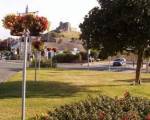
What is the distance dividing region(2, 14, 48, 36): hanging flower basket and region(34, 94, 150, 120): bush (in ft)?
6.87

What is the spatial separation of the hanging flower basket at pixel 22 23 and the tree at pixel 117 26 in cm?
1462

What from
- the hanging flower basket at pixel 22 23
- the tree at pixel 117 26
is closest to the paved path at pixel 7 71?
the tree at pixel 117 26

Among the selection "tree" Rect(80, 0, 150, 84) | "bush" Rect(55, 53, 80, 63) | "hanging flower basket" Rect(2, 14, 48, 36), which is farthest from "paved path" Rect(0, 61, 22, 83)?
"bush" Rect(55, 53, 80, 63)

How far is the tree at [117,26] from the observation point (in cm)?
2712

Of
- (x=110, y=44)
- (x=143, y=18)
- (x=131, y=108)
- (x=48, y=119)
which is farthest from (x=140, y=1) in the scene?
(x=48, y=119)

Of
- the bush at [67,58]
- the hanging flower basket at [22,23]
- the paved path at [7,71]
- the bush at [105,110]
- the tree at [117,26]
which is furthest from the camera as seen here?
the bush at [67,58]

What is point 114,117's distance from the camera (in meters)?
11.5

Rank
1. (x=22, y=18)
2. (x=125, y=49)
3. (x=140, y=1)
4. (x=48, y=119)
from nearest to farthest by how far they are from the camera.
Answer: (x=48, y=119) < (x=22, y=18) < (x=140, y=1) < (x=125, y=49)

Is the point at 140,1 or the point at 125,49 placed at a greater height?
the point at 140,1

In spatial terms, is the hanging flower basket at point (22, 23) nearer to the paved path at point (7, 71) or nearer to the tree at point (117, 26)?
the tree at point (117, 26)

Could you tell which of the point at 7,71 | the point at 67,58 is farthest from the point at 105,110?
the point at 67,58

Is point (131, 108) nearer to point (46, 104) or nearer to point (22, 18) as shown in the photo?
point (22, 18)

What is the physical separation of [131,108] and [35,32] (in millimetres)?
3071

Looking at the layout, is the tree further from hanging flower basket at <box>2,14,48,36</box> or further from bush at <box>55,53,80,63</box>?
bush at <box>55,53,80,63</box>
